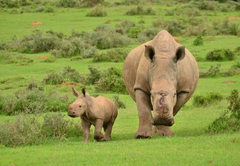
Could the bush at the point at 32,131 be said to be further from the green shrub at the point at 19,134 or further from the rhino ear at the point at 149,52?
the rhino ear at the point at 149,52

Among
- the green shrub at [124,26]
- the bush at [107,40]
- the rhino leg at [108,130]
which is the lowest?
the green shrub at [124,26]

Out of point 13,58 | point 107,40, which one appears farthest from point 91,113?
point 107,40

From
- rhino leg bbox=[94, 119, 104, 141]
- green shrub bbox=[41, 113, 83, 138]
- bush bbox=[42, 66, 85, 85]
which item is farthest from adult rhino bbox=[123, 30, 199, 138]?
bush bbox=[42, 66, 85, 85]

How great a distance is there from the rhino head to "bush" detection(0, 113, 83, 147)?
2150 mm

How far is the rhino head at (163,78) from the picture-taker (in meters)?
8.38

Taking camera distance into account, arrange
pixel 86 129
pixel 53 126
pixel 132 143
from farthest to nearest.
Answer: pixel 53 126 → pixel 86 129 → pixel 132 143

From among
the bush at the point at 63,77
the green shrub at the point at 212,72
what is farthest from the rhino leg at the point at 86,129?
the green shrub at the point at 212,72

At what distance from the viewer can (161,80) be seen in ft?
29.0

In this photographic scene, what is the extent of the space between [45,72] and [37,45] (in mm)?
7568

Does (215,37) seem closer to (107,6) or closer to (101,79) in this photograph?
(101,79)

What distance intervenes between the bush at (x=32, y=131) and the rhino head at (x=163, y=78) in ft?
7.05

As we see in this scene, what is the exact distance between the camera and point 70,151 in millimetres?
8711

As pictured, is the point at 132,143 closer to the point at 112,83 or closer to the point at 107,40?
the point at 112,83

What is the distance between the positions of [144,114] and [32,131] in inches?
88.7
